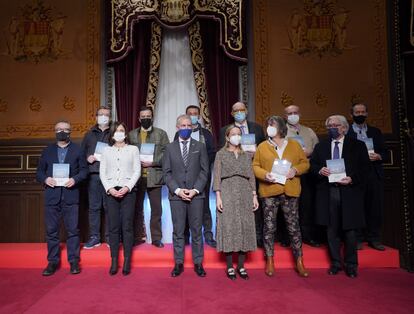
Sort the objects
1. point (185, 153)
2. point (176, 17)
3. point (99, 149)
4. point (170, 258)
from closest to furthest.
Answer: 1. point (185, 153)
2. point (170, 258)
3. point (99, 149)
4. point (176, 17)

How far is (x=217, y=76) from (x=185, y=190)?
6.45ft

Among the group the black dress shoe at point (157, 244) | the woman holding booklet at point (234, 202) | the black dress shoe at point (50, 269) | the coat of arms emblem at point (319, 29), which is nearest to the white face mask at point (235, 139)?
the woman holding booklet at point (234, 202)

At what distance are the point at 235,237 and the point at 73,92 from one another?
3067 millimetres

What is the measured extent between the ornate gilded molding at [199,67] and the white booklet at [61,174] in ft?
6.20

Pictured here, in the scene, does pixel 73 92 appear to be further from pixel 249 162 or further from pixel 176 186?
pixel 249 162

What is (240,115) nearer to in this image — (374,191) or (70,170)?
(374,191)

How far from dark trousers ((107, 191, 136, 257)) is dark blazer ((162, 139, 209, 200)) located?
0.41 meters

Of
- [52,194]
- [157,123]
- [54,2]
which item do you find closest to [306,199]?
[157,123]

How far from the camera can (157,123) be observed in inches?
190

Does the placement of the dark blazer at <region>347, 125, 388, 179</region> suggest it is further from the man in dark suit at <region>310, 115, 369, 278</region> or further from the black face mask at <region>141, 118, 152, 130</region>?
the black face mask at <region>141, 118, 152, 130</region>

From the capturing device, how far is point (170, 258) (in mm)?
3662

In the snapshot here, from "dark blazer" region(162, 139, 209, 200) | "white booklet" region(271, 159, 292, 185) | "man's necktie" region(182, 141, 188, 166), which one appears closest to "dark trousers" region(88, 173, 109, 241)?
"dark blazer" region(162, 139, 209, 200)

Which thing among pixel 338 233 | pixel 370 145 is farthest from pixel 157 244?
pixel 370 145

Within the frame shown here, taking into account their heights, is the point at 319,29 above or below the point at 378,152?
above
